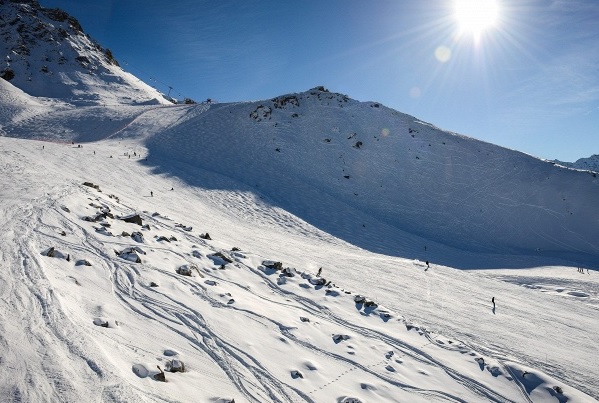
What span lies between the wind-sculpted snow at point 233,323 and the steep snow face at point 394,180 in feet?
33.2

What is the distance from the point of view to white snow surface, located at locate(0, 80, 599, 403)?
16.2ft

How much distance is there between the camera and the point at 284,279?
35.2 ft

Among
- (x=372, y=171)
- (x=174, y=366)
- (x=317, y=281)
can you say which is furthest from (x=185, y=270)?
(x=372, y=171)

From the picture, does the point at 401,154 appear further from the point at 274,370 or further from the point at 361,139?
the point at 274,370

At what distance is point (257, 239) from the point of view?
16625mm

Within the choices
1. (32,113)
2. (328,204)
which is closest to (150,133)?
(32,113)

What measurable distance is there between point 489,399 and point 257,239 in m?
11.8

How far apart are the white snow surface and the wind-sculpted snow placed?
4cm

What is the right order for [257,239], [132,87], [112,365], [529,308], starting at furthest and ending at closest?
[132,87], [257,239], [529,308], [112,365]

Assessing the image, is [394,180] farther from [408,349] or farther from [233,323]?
[233,323]

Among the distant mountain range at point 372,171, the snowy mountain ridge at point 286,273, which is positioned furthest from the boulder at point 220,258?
the distant mountain range at point 372,171

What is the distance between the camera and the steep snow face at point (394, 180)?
26281 mm

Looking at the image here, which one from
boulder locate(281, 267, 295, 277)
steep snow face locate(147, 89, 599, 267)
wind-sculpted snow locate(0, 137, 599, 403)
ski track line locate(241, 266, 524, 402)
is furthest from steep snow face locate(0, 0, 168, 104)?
ski track line locate(241, 266, 524, 402)

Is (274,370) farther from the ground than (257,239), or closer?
closer
